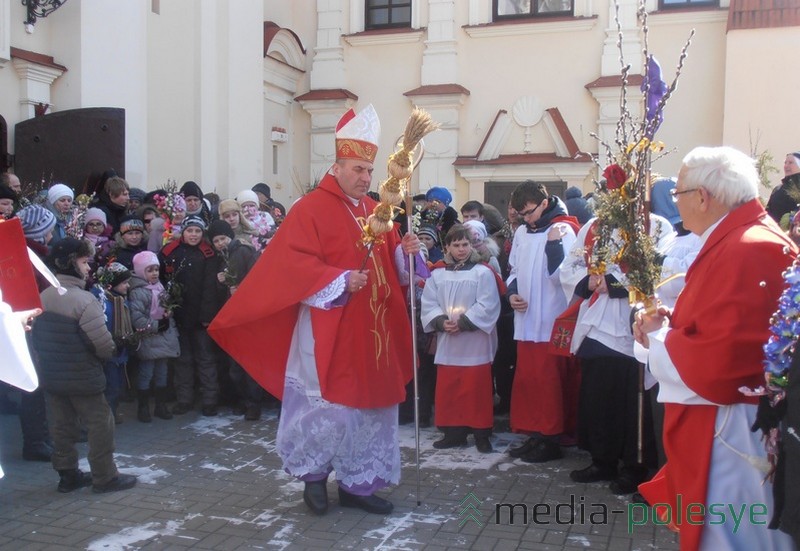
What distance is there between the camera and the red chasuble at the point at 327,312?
4.91 m

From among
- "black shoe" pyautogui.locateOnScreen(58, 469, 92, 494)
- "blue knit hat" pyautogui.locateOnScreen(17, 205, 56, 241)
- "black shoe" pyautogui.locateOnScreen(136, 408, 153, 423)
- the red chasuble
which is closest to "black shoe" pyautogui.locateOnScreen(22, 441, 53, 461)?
"black shoe" pyautogui.locateOnScreen(58, 469, 92, 494)

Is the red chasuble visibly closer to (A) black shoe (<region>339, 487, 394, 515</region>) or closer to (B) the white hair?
(A) black shoe (<region>339, 487, 394, 515</region>)

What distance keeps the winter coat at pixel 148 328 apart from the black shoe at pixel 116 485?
5.69ft

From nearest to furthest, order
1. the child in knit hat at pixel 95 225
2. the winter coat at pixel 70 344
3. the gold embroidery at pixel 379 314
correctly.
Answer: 1. the gold embroidery at pixel 379 314
2. the winter coat at pixel 70 344
3. the child in knit hat at pixel 95 225

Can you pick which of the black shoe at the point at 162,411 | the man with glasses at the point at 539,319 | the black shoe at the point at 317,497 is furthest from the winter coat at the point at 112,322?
the man with glasses at the point at 539,319

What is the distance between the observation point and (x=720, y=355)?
306 cm

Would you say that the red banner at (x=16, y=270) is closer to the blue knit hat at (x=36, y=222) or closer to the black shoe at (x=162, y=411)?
the blue knit hat at (x=36, y=222)

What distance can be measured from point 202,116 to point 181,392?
613cm

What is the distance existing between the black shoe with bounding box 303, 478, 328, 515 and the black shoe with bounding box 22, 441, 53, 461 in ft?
7.28

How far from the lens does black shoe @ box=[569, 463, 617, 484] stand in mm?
5504

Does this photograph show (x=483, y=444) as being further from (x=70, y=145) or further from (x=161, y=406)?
(x=70, y=145)

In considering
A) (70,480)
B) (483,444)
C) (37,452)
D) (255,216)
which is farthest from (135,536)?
(255,216)

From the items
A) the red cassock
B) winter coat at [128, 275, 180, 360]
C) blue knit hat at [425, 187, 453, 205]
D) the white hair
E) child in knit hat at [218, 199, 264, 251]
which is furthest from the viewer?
blue knit hat at [425, 187, 453, 205]

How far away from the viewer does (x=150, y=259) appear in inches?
283
